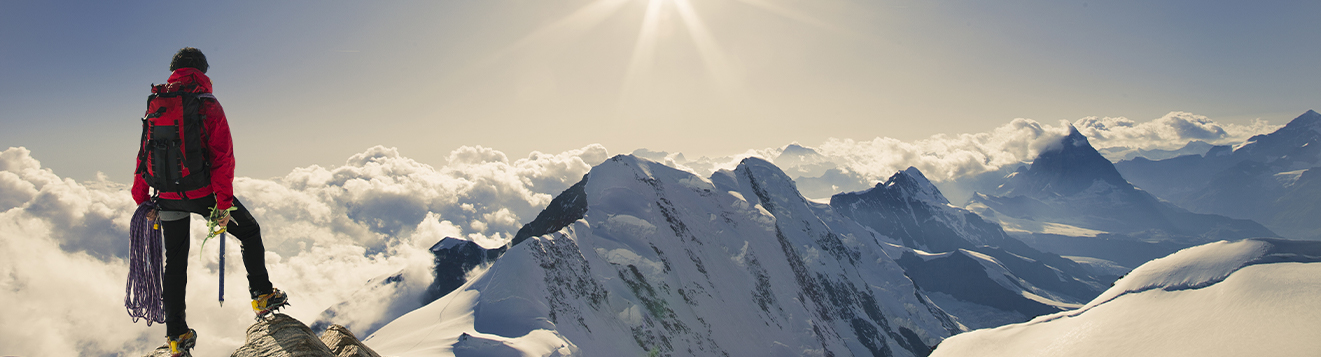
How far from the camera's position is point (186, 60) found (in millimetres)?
9070

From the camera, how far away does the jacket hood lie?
8703 millimetres

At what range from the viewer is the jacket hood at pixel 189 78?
28.6 ft

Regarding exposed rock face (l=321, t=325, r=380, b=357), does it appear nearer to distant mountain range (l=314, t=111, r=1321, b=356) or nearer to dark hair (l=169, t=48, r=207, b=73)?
dark hair (l=169, t=48, r=207, b=73)

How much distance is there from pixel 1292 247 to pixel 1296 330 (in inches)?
506

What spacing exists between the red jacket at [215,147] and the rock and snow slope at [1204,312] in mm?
37860

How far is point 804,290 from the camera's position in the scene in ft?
440

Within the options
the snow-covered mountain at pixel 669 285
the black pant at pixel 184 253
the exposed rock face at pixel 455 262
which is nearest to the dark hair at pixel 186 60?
the black pant at pixel 184 253

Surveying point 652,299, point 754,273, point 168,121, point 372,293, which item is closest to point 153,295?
point 168,121

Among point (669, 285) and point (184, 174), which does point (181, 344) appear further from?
point (669, 285)

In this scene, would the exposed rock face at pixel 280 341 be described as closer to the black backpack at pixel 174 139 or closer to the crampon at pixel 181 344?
the crampon at pixel 181 344

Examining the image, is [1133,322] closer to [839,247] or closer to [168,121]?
[168,121]

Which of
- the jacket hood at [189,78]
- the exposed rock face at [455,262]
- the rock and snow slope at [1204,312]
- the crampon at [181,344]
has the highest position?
the exposed rock face at [455,262]

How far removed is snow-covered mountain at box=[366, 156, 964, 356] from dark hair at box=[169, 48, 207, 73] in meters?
37.9

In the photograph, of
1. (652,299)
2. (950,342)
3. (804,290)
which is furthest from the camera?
(804,290)
